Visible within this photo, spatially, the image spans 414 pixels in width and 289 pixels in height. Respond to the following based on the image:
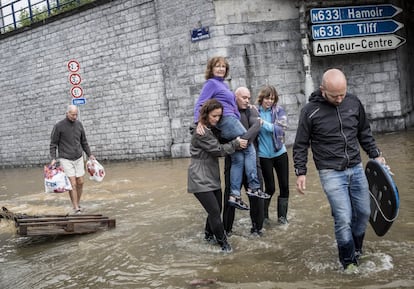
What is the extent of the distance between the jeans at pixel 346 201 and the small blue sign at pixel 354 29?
9.32 meters

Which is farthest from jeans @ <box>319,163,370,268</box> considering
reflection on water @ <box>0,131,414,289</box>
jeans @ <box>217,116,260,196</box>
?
jeans @ <box>217,116,260,196</box>

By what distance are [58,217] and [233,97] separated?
8.97 ft

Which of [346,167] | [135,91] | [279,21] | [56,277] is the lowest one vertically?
[56,277]

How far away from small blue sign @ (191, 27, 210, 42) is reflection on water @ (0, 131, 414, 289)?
20.1ft

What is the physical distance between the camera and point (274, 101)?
5480mm

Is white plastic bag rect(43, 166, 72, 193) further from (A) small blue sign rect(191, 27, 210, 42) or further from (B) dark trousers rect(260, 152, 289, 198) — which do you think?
(A) small blue sign rect(191, 27, 210, 42)

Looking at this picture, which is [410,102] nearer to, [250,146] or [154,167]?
[154,167]

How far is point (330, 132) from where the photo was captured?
3.87m

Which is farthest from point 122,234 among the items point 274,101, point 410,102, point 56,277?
point 410,102

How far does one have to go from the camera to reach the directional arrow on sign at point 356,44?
41.3ft

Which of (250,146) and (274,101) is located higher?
(274,101)

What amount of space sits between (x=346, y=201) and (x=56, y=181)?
187 inches

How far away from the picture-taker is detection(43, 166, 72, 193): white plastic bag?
7082mm

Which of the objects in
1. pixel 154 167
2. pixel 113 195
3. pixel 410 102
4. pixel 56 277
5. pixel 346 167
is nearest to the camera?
pixel 346 167
